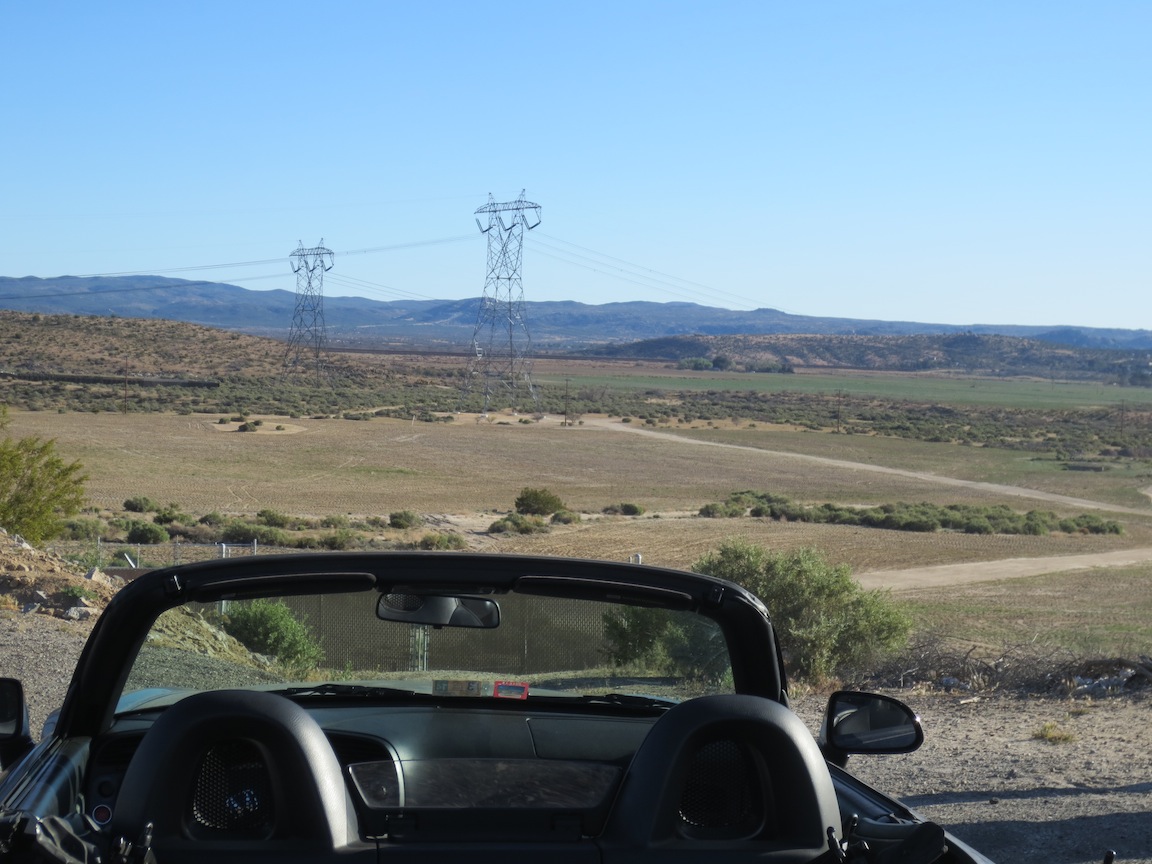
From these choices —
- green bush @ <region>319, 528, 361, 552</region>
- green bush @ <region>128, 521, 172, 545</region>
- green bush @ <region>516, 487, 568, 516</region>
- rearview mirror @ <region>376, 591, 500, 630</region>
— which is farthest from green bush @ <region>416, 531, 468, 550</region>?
rearview mirror @ <region>376, 591, 500, 630</region>

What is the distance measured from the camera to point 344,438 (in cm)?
7812

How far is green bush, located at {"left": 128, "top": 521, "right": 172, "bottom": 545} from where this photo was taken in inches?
1356

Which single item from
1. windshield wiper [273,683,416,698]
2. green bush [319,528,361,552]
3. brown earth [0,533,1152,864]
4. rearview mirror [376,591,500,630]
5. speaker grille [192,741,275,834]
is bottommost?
green bush [319,528,361,552]

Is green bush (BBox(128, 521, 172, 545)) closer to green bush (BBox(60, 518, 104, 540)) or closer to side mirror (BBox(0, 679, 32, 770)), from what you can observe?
green bush (BBox(60, 518, 104, 540))

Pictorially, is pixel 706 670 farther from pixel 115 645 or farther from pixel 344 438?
pixel 344 438

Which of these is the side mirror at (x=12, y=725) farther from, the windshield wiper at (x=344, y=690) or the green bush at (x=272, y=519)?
the green bush at (x=272, y=519)

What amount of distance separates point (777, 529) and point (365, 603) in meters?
43.8

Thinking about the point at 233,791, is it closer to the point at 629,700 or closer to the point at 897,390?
the point at 629,700

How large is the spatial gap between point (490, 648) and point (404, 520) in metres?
39.5

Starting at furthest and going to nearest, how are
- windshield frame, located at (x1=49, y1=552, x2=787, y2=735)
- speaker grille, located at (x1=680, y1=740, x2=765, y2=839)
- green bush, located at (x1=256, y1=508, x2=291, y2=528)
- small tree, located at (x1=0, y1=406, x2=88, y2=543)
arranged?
1. green bush, located at (x1=256, y1=508, x2=291, y2=528)
2. small tree, located at (x1=0, y1=406, x2=88, y2=543)
3. windshield frame, located at (x1=49, y1=552, x2=787, y2=735)
4. speaker grille, located at (x1=680, y1=740, x2=765, y2=839)

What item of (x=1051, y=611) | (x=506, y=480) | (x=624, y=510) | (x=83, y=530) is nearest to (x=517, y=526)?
(x=624, y=510)

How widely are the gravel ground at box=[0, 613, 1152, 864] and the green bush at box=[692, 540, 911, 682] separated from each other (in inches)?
106

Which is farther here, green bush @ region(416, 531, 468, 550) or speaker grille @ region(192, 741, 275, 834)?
green bush @ region(416, 531, 468, 550)

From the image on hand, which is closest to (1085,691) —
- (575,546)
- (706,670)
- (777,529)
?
(706,670)
